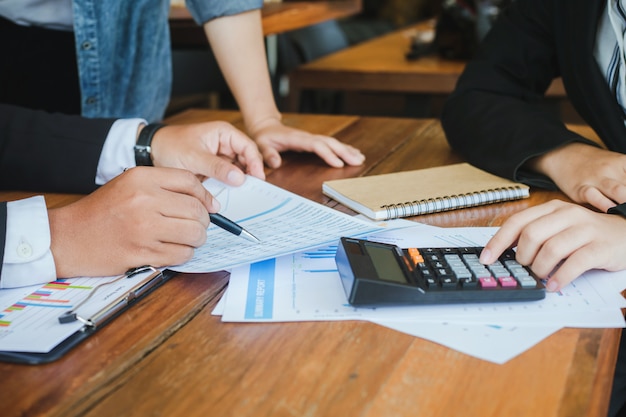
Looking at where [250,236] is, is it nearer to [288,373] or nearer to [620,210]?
[288,373]

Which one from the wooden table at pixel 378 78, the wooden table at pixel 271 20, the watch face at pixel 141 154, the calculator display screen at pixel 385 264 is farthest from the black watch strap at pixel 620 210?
the wooden table at pixel 271 20

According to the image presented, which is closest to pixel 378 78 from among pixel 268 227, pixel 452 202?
pixel 452 202

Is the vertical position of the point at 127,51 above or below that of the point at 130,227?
Answer: above

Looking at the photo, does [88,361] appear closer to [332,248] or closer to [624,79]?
[332,248]

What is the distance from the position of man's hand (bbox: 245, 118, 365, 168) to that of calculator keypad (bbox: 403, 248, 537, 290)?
0.43 m

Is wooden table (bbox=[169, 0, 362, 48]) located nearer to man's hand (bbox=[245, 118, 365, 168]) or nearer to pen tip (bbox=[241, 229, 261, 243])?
man's hand (bbox=[245, 118, 365, 168])

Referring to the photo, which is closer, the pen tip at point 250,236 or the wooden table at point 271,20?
the pen tip at point 250,236

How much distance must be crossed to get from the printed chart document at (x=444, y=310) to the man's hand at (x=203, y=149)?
32cm

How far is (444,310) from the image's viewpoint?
1.95ft

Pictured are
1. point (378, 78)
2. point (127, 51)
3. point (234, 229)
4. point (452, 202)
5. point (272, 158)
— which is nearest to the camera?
point (234, 229)

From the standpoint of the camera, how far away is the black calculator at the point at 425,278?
1.92 ft

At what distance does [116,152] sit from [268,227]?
0.32 meters

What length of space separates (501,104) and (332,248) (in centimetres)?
52

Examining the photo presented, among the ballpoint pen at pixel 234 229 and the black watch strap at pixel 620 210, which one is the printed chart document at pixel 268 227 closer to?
the ballpoint pen at pixel 234 229
